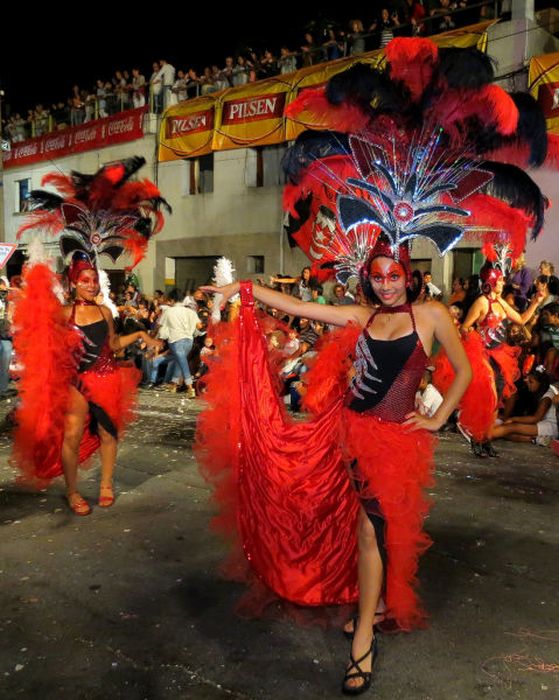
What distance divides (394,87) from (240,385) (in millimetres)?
3144

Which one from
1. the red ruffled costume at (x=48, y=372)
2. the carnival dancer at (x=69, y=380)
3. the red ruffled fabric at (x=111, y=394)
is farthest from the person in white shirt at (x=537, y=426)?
the red ruffled costume at (x=48, y=372)

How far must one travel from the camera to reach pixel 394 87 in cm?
540

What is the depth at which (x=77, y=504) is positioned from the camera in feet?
17.0

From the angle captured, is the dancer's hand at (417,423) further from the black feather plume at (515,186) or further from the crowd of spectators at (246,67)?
the crowd of spectators at (246,67)

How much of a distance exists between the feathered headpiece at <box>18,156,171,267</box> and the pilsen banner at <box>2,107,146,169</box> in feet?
42.3

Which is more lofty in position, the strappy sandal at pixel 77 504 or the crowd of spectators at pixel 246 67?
the crowd of spectators at pixel 246 67

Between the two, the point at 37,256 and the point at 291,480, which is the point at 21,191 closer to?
the point at 37,256

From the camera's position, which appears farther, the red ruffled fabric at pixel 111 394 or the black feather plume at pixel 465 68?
the red ruffled fabric at pixel 111 394

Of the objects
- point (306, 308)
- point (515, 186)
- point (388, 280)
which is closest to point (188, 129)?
point (515, 186)

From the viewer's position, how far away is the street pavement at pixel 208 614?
294 cm

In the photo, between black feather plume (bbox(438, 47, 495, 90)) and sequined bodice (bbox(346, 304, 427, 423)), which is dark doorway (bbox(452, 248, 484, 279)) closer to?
black feather plume (bbox(438, 47, 495, 90))

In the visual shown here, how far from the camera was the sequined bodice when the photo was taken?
313 cm

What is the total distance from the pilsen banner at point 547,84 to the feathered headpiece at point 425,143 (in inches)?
267

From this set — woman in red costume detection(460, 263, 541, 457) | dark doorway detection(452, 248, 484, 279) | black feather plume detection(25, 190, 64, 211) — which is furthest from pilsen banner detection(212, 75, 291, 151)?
woman in red costume detection(460, 263, 541, 457)
